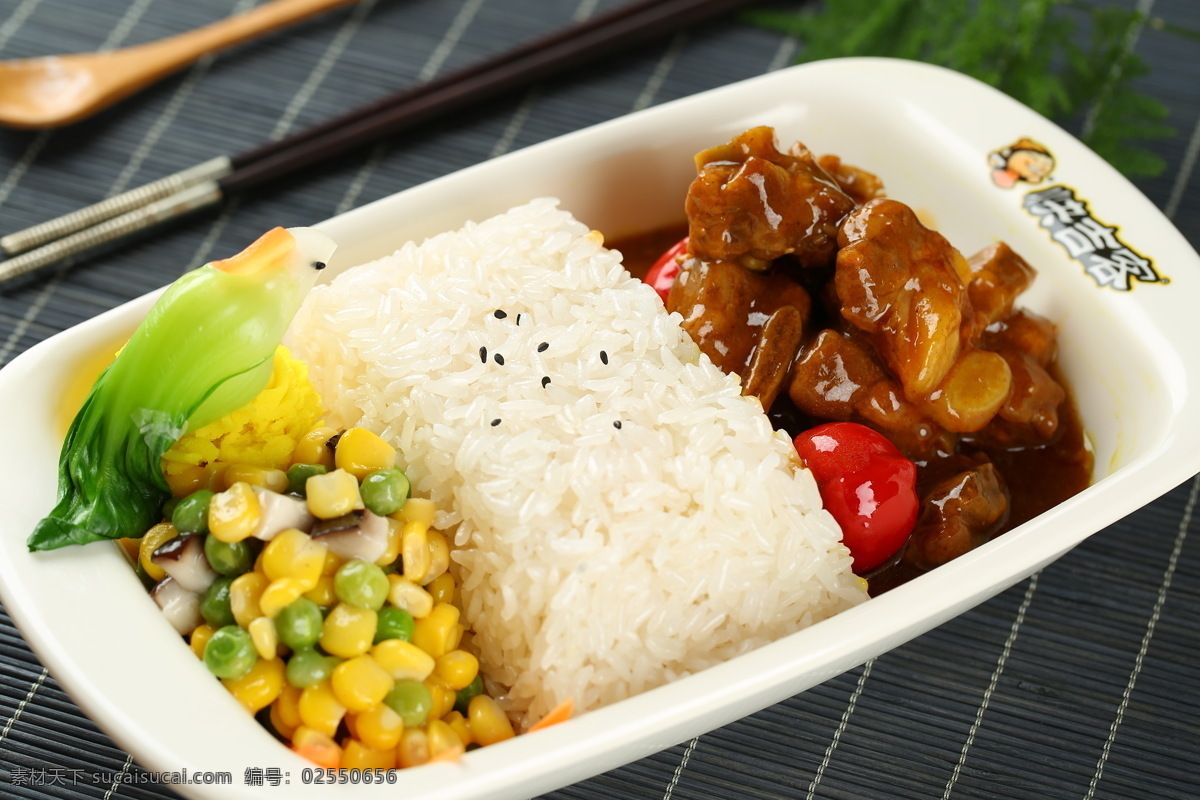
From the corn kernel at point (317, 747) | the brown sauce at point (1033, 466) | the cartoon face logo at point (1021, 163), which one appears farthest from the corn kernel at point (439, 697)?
the cartoon face logo at point (1021, 163)

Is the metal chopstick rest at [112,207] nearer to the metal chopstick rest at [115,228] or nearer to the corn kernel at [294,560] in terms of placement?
the metal chopstick rest at [115,228]

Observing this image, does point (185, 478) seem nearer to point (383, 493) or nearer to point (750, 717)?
point (383, 493)

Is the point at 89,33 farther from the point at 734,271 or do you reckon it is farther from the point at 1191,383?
the point at 1191,383

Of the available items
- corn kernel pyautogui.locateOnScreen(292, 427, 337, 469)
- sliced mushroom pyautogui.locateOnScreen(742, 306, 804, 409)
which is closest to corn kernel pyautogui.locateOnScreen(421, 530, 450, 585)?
corn kernel pyautogui.locateOnScreen(292, 427, 337, 469)

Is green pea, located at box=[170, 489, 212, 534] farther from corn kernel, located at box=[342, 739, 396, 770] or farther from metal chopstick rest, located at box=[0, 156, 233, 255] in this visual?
metal chopstick rest, located at box=[0, 156, 233, 255]

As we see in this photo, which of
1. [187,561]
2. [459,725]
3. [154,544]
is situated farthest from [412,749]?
[154,544]

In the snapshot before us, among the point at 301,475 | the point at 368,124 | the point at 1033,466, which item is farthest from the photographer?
the point at 368,124
